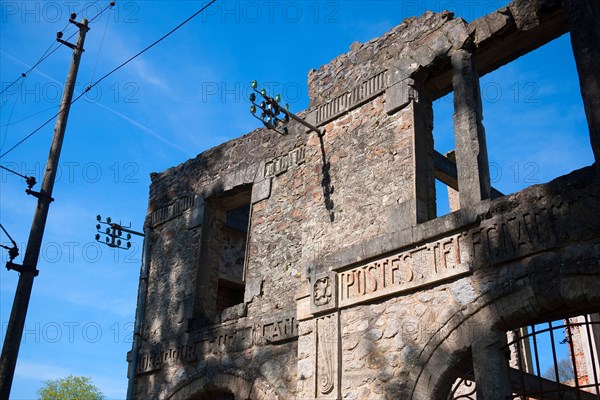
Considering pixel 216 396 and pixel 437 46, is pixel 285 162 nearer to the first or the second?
pixel 437 46

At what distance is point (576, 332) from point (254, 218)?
631 cm

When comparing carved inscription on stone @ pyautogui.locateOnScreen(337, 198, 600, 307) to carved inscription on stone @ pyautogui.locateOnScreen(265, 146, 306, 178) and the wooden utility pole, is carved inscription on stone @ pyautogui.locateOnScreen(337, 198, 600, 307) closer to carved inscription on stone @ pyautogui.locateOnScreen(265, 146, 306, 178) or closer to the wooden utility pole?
carved inscription on stone @ pyautogui.locateOnScreen(265, 146, 306, 178)

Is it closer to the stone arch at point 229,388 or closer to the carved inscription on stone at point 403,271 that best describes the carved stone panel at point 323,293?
the carved inscription on stone at point 403,271

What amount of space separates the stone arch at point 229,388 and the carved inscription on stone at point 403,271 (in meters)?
1.76

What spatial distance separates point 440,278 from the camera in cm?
571

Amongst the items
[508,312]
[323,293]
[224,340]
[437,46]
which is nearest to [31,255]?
[224,340]

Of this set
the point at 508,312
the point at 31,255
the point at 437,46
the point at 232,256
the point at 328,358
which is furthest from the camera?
the point at 232,256

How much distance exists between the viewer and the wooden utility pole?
7773 mm

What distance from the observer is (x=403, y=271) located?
604 cm

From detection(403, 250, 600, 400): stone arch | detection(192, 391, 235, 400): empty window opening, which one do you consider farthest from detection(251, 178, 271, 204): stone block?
detection(403, 250, 600, 400): stone arch

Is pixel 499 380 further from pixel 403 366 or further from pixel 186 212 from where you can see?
pixel 186 212

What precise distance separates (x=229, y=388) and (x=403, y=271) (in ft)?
10.2

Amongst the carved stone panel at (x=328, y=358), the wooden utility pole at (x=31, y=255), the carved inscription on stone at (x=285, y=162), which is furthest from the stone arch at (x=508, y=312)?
the wooden utility pole at (x=31, y=255)

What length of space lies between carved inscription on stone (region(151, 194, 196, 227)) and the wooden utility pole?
188cm
